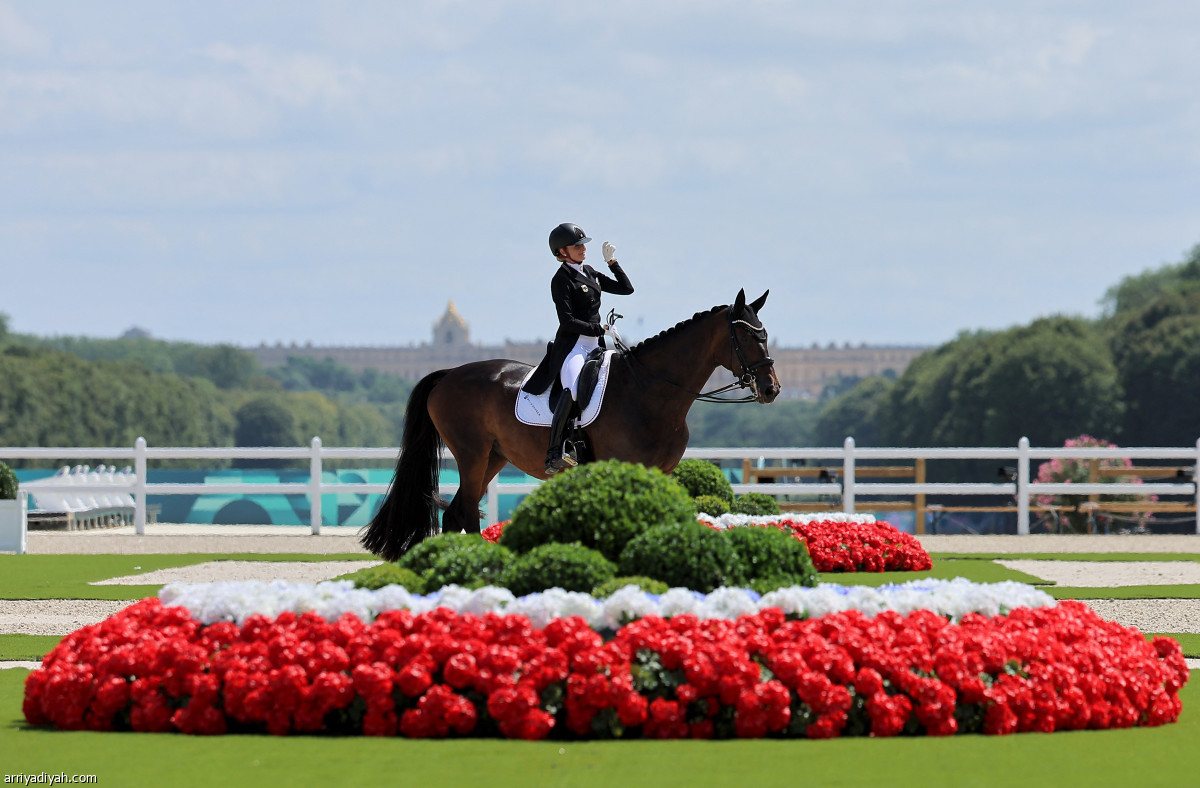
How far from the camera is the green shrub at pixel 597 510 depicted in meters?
7.93

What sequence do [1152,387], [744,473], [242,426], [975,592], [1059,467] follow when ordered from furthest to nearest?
[242,426], [1152,387], [1059,467], [744,473], [975,592]

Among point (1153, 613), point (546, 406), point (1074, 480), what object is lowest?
point (1153, 613)

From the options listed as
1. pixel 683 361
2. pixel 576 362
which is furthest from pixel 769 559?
pixel 576 362

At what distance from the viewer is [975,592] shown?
25.2 feet

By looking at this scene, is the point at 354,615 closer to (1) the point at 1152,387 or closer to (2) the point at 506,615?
(2) the point at 506,615

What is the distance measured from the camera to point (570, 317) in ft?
37.6

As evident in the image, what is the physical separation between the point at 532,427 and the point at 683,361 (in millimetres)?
1381

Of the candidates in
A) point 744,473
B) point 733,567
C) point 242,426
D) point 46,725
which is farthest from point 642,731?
point 242,426

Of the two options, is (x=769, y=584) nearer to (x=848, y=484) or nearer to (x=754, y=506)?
(x=754, y=506)

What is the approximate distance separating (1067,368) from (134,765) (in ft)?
216

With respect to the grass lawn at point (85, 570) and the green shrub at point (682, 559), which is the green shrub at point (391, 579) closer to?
the green shrub at point (682, 559)

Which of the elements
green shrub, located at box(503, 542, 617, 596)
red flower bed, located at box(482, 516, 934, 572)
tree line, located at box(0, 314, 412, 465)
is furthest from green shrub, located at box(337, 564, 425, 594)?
tree line, located at box(0, 314, 412, 465)

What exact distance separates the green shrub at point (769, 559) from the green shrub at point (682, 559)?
8cm

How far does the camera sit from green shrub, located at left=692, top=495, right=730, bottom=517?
16250 millimetres
